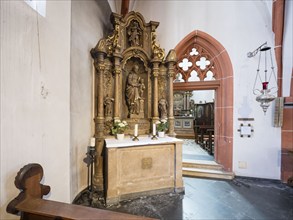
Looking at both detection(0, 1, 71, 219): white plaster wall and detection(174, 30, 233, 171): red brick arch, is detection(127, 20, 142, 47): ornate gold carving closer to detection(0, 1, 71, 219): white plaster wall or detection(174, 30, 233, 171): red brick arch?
detection(174, 30, 233, 171): red brick arch

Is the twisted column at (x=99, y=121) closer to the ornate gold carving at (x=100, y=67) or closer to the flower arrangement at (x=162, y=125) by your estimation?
the ornate gold carving at (x=100, y=67)

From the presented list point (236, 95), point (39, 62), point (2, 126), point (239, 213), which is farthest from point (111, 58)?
point (239, 213)

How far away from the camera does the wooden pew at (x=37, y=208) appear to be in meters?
0.86

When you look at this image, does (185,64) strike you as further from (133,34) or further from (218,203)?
(218,203)

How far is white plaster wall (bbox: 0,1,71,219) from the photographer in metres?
1.06

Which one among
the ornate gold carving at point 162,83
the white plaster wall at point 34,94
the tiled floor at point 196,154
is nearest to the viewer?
the white plaster wall at point 34,94

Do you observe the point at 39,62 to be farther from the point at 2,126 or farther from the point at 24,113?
the point at 2,126

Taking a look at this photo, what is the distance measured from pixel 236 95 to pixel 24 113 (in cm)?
378

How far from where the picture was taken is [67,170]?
5.71 ft

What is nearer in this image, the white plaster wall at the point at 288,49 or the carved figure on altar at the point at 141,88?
the white plaster wall at the point at 288,49

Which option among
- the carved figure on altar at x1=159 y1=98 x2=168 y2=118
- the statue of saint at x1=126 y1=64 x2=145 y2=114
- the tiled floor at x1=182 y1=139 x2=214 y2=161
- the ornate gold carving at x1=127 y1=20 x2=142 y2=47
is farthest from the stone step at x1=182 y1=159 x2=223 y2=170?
the ornate gold carving at x1=127 y1=20 x2=142 y2=47

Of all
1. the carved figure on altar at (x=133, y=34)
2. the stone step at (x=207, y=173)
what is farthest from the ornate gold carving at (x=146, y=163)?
the carved figure on altar at (x=133, y=34)

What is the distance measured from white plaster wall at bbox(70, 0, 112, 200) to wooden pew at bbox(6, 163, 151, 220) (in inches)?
48.1

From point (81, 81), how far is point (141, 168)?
1.81 m
